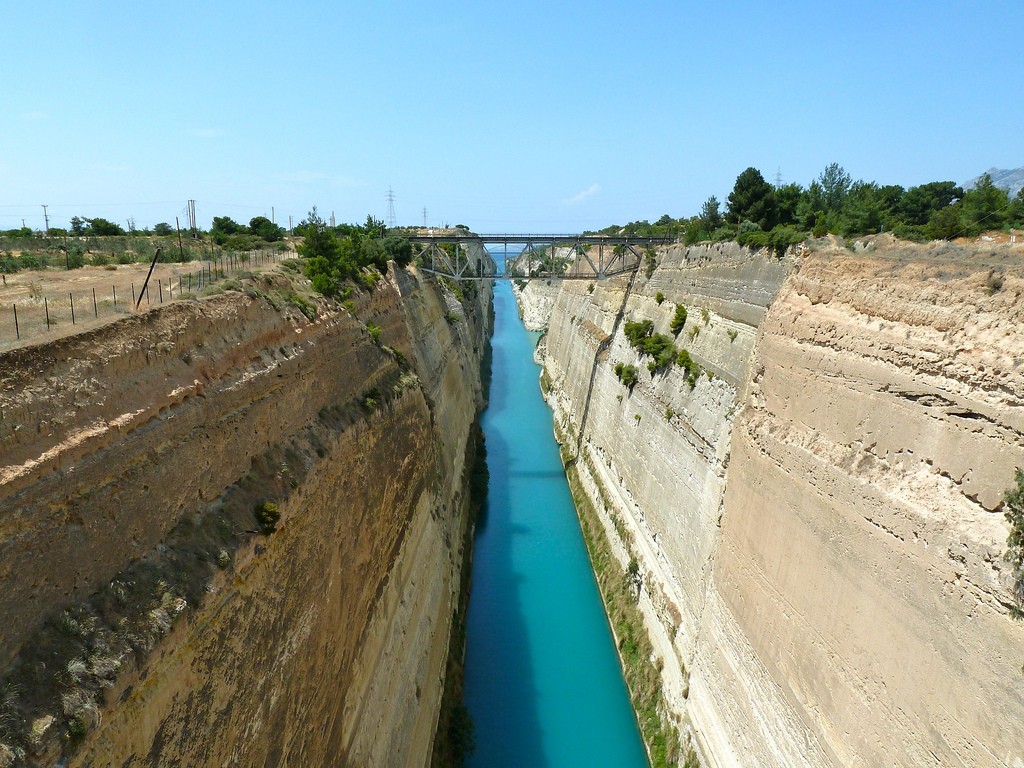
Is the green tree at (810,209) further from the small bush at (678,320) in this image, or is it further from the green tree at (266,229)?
the green tree at (266,229)

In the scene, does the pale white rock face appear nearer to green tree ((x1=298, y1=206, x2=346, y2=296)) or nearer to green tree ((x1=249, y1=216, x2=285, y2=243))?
green tree ((x1=249, y1=216, x2=285, y2=243))

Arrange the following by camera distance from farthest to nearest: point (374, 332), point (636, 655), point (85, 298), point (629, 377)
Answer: point (629, 377), point (374, 332), point (636, 655), point (85, 298)

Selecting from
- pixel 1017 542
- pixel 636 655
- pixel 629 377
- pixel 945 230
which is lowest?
pixel 636 655

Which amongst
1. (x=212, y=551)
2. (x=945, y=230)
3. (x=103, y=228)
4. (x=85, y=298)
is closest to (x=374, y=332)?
(x=85, y=298)

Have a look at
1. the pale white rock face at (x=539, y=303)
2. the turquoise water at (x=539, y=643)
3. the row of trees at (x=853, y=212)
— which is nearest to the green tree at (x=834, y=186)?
the row of trees at (x=853, y=212)

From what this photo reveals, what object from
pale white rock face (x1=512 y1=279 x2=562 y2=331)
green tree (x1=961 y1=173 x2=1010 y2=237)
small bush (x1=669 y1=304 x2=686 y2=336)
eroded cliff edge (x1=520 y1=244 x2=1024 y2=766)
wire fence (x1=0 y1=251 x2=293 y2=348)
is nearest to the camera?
wire fence (x1=0 y1=251 x2=293 y2=348)

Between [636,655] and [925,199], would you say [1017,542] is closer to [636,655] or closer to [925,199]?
[636,655]

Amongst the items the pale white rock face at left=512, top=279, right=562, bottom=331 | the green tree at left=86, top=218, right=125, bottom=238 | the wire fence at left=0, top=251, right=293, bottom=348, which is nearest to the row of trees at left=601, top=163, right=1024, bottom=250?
the wire fence at left=0, top=251, right=293, bottom=348
